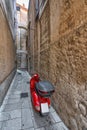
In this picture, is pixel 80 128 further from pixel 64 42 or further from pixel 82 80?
pixel 64 42

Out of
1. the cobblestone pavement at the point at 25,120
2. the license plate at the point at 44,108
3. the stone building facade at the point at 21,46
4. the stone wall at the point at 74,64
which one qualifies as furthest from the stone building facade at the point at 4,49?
the stone building facade at the point at 21,46

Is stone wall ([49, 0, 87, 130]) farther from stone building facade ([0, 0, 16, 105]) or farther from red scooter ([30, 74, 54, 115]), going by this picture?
stone building facade ([0, 0, 16, 105])

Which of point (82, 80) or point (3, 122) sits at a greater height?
point (82, 80)

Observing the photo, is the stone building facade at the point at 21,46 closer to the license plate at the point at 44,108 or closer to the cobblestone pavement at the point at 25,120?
the cobblestone pavement at the point at 25,120

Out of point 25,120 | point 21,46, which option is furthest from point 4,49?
point 21,46

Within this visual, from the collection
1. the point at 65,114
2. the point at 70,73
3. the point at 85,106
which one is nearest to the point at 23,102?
the point at 65,114

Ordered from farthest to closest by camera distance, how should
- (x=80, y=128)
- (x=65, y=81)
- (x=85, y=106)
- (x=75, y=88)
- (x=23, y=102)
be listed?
(x=23, y=102) → (x=65, y=81) → (x=75, y=88) → (x=80, y=128) → (x=85, y=106)

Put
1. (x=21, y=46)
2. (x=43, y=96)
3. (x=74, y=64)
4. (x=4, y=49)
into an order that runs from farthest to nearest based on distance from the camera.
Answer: (x=21, y=46) < (x=4, y=49) < (x=43, y=96) < (x=74, y=64)

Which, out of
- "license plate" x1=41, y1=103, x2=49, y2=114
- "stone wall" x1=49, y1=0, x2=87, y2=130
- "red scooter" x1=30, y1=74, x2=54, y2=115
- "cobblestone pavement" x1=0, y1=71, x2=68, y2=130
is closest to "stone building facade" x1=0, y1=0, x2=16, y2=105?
"cobblestone pavement" x1=0, y1=71, x2=68, y2=130

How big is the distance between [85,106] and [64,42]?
1.30 m

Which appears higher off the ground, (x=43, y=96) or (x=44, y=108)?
(x=43, y=96)

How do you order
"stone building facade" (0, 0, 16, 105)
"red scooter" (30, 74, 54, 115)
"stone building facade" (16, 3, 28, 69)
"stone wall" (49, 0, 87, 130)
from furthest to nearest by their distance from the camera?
"stone building facade" (16, 3, 28, 69) < "stone building facade" (0, 0, 16, 105) < "red scooter" (30, 74, 54, 115) < "stone wall" (49, 0, 87, 130)

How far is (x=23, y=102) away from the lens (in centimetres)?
366

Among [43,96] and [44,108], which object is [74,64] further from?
[44,108]
